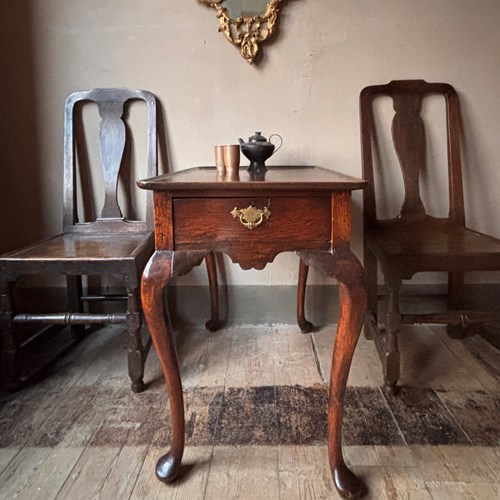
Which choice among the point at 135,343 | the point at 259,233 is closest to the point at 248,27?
the point at 259,233

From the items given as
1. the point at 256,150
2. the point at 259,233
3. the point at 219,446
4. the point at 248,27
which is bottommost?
the point at 219,446

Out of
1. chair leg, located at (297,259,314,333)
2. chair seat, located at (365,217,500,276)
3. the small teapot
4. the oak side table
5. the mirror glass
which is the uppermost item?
the mirror glass

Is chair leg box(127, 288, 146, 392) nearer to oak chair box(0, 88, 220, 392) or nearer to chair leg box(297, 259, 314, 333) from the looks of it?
oak chair box(0, 88, 220, 392)

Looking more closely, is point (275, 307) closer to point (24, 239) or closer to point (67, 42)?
point (24, 239)

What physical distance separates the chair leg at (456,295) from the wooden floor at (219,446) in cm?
5

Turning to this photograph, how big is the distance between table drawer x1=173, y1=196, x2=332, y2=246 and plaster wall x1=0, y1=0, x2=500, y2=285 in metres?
0.97

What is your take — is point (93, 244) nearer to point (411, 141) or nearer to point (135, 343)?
point (135, 343)

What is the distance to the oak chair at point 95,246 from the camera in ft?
4.93

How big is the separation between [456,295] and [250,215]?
4.25 ft

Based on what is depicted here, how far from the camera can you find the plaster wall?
1895 mm

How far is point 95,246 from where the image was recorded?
1703 millimetres

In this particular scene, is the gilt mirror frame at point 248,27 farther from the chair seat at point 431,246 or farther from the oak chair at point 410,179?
the chair seat at point 431,246

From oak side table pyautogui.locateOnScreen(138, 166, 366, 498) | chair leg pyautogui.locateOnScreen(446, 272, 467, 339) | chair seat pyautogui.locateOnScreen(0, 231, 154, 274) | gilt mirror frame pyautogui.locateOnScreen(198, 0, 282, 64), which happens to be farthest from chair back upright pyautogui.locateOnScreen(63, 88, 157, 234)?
chair leg pyautogui.locateOnScreen(446, 272, 467, 339)

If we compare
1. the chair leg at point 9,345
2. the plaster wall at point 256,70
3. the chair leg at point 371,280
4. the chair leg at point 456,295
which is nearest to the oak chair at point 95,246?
the chair leg at point 9,345
